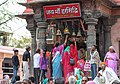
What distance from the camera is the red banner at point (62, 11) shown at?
660 inches

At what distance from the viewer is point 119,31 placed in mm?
18953

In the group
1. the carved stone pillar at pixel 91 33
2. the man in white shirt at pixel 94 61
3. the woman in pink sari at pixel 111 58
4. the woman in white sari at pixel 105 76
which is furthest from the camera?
the carved stone pillar at pixel 91 33

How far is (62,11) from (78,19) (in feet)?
3.31

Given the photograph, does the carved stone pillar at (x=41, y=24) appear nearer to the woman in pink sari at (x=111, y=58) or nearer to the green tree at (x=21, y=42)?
the woman in pink sari at (x=111, y=58)

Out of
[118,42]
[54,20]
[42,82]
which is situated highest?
[54,20]

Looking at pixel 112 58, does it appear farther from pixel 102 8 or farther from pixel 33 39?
pixel 33 39

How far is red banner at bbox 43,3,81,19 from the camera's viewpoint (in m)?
16.8

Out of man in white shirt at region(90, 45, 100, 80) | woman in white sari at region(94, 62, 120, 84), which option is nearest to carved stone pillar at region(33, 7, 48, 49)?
man in white shirt at region(90, 45, 100, 80)

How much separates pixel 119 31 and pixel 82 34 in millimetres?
1964

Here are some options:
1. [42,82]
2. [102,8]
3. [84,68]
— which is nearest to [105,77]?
[84,68]

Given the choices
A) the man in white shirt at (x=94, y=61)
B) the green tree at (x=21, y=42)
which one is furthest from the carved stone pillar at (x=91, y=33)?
the green tree at (x=21, y=42)

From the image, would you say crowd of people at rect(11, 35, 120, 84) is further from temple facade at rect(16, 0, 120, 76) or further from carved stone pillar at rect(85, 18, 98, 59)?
temple facade at rect(16, 0, 120, 76)

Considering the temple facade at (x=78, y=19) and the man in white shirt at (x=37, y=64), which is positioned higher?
the temple facade at (x=78, y=19)

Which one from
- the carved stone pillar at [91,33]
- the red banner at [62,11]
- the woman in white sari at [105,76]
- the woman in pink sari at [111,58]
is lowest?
the woman in white sari at [105,76]
